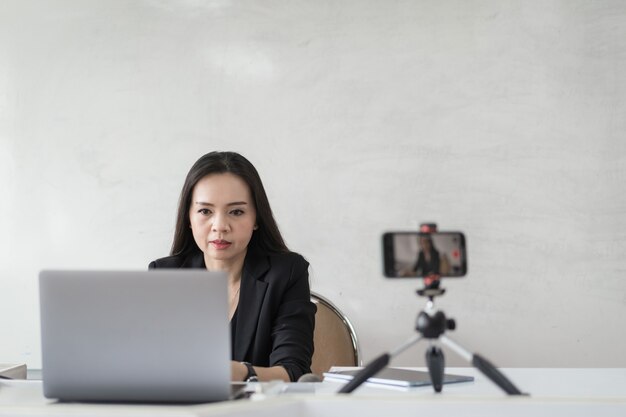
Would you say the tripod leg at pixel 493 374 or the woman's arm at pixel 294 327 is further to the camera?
the woman's arm at pixel 294 327

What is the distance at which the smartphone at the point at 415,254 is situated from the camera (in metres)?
1.22

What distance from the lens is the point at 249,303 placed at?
2.20 meters

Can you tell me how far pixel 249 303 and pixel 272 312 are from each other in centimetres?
7

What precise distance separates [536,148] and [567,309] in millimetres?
614

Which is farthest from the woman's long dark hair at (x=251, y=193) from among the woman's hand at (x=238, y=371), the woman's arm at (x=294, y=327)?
the woman's hand at (x=238, y=371)

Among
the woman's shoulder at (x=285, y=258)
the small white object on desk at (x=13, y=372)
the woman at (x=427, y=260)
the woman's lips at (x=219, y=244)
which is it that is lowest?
the small white object on desk at (x=13, y=372)

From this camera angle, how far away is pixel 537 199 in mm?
2939

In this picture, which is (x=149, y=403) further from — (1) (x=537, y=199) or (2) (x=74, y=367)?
(1) (x=537, y=199)

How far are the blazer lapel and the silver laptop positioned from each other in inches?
38.4

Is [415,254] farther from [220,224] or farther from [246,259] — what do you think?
[246,259]

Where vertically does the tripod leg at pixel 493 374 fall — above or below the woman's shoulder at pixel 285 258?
below

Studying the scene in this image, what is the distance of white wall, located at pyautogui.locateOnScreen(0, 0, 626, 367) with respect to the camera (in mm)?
2932

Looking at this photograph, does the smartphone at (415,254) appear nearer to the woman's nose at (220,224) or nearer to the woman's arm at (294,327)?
the woman's arm at (294,327)

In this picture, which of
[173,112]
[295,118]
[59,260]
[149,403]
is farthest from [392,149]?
[149,403]
